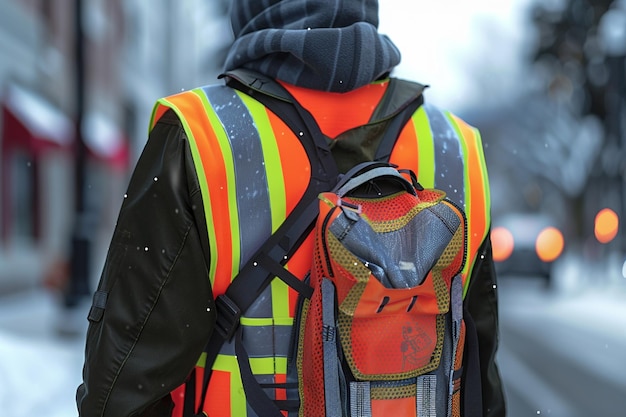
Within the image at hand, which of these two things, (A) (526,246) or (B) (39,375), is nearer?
(B) (39,375)

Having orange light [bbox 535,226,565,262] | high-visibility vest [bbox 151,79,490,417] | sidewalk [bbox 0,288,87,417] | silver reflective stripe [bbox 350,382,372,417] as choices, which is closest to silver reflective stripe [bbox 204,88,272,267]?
high-visibility vest [bbox 151,79,490,417]

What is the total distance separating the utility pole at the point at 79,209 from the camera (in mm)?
11828

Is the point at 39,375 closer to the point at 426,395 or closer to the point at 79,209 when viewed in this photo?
the point at 426,395

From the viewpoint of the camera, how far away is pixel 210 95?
6.52 ft

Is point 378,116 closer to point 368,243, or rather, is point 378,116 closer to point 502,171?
point 368,243

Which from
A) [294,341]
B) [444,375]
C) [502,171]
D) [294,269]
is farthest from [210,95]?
[502,171]

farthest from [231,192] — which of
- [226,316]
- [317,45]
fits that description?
[317,45]

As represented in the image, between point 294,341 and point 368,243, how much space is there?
36 centimetres

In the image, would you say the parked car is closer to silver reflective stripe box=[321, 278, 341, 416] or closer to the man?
the man

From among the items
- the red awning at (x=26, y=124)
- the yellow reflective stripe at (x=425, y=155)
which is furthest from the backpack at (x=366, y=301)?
the red awning at (x=26, y=124)

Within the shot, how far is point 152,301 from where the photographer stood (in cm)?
183

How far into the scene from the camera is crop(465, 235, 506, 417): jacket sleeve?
6.99 feet

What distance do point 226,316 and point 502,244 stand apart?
17777 millimetres

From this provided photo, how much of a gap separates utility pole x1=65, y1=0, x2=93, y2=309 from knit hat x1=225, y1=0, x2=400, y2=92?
10.2 m
